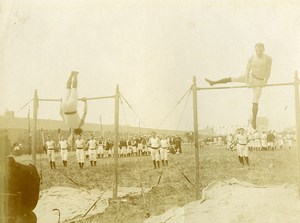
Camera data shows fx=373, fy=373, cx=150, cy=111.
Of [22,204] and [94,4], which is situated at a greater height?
[94,4]

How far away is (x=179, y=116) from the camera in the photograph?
10.7 ft

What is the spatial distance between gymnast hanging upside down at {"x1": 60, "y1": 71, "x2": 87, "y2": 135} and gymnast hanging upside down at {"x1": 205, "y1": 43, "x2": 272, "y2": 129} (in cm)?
131

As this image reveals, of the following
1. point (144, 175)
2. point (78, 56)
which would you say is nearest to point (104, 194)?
point (144, 175)

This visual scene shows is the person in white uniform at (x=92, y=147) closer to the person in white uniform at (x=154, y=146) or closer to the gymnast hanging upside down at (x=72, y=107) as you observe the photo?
the person in white uniform at (x=154, y=146)

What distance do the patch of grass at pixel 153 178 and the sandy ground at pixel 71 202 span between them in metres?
0.10

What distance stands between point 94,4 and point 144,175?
229 centimetres

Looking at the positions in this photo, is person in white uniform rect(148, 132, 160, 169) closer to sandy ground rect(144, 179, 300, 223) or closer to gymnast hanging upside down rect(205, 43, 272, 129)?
sandy ground rect(144, 179, 300, 223)

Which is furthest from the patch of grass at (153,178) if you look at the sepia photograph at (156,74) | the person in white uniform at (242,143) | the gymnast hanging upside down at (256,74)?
the gymnast hanging upside down at (256,74)

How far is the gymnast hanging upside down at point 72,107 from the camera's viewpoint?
11.0ft

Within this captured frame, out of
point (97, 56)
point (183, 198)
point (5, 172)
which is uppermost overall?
point (97, 56)

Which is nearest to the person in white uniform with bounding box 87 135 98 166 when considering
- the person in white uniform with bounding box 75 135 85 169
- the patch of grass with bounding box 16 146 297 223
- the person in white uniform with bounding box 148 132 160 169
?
the person in white uniform with bounding box 75 135 85 169

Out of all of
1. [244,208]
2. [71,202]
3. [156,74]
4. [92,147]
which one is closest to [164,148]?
[92,147]

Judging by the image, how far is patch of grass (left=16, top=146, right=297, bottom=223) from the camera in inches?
134

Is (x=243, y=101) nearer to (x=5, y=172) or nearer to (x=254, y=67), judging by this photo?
(x=254, y=67)
